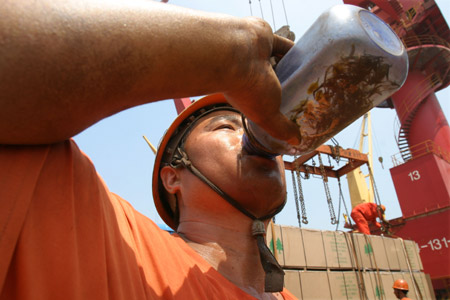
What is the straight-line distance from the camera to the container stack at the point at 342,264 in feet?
15.3

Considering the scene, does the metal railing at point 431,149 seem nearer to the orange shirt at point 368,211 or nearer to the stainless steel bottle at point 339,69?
the orange shirt at point 368,211

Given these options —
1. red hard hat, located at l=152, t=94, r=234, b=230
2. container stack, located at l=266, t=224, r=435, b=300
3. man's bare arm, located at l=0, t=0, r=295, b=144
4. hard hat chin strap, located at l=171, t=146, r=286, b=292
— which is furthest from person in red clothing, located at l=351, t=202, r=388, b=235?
man's bare arm, located at l=0, t=0, r=295, b=144

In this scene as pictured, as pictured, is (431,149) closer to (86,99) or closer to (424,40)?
(424,40)

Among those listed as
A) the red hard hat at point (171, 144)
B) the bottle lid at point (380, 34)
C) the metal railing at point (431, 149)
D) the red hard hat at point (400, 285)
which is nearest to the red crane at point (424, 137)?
the metal railing at point (431, 149)

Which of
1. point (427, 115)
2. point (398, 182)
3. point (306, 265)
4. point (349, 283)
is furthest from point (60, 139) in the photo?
point (427, 115)

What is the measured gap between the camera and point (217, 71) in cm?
72

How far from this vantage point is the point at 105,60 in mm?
592

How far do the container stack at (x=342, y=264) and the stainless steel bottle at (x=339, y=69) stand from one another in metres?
3.05

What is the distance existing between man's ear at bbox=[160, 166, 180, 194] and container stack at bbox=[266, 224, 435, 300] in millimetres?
2249

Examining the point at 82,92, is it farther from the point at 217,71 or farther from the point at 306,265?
the point at 306,265

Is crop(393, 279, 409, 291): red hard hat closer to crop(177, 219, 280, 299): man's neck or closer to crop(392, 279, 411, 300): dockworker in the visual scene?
crop(392, 279, 411, 300): dockworker

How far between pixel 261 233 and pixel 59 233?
1078 millimetres

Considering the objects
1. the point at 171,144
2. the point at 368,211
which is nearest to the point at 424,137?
the point at 368,211

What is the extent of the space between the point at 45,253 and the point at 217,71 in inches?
19.0
